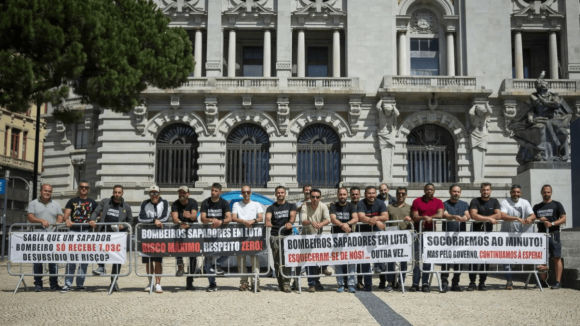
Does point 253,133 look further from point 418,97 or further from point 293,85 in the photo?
point 418,97

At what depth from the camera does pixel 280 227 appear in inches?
524

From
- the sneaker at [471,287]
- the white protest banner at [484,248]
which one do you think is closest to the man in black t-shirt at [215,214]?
the white protest banner at [484,248]

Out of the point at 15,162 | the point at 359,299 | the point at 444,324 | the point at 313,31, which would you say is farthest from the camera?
the point at 15,162

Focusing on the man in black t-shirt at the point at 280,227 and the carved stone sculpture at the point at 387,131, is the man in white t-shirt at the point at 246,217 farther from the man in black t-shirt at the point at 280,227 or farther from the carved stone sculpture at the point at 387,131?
the carved stone sculpture at the point at 387,131

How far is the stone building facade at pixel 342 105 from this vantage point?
30.7 m

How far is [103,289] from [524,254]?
867 centimetres

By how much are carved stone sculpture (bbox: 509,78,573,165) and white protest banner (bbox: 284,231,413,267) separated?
1068 centimetres

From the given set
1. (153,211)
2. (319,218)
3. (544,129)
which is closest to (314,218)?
(319,218)

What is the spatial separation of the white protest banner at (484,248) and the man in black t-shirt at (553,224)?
12.5 inches

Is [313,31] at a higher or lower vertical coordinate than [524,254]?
higher

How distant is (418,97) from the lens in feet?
102

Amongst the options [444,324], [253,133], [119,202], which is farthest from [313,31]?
[444,324]

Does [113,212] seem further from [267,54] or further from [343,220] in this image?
[267,54]

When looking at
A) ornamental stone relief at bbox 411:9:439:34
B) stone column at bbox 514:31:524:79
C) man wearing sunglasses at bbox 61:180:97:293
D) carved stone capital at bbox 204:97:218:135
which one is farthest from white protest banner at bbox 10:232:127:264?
stone column at bbox 514:31:524:79
